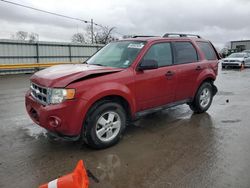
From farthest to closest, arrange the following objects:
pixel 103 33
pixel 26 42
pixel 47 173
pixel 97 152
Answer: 1. pixel 103 33
2. pixel 26 42
3. pixel 97 152
4. pixel 47 173

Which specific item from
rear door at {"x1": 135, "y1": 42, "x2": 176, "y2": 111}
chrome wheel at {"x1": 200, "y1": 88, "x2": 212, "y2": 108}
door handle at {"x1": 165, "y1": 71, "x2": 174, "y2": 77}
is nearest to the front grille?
rear door at {"x1": 135, "y1": 42, "x2": 176, "y2": 111}

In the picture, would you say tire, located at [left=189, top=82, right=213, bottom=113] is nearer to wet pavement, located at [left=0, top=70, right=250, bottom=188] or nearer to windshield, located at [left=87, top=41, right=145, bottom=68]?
wet pavement, located at [left=0, top=70, right=250, bottom=188]

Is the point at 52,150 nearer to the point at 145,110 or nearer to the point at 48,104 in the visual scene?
the point at 48,104

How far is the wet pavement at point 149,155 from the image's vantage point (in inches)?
127

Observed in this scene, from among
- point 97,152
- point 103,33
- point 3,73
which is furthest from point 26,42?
point 103,33

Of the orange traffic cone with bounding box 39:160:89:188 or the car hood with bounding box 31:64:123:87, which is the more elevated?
the car hood with bounding box 31:64:123:87

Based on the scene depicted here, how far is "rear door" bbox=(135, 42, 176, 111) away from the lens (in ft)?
14.9

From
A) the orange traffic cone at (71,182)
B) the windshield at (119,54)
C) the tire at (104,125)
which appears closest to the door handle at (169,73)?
the windshield at (119,54)

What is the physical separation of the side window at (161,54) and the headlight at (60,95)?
1.67m

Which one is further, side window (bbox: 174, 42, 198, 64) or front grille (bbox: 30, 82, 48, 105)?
side window (bbox: 174, 42, 198, 64)

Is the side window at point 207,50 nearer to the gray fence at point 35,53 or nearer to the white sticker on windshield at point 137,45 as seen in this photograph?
the white sticker on windshield at point 137,45

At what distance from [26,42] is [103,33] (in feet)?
128

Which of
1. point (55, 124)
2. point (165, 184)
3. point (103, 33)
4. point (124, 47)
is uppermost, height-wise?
point (103, 33)

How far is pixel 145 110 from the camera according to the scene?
478 cm
